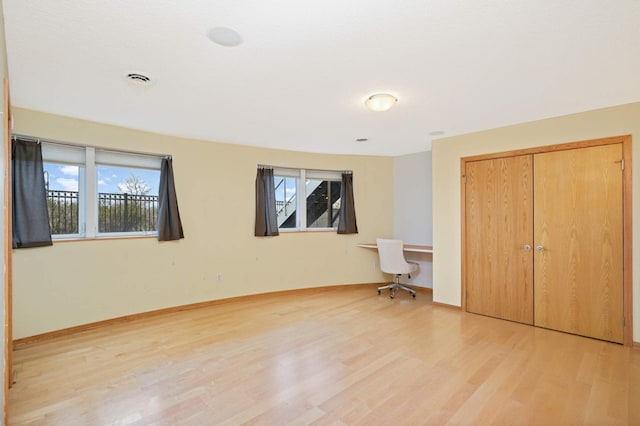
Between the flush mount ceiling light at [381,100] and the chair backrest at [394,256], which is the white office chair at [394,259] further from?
the flush mount ceiling light at [381,100]

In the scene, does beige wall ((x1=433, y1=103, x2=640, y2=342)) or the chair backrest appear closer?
beige wall ((x1=433, y1=103, x2=640, y2=342))

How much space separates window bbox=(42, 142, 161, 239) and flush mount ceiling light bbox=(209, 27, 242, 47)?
265cm

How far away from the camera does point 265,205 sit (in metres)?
4.77

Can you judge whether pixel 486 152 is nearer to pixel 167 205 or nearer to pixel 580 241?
pixel 580 241

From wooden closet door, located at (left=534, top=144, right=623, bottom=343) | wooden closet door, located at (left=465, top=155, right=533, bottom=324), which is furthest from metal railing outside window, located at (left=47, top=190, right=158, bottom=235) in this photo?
wooden closet door, located at (left=534, top=144, right=623, bottom=343)

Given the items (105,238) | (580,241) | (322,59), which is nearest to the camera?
(322,59)

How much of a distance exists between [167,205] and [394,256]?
11.0ft

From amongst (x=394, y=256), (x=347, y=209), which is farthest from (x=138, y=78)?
(x=394, y=256)

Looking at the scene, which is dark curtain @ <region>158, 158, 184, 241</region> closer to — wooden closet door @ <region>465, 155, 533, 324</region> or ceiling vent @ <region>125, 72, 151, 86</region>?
ceiling vent @ <region>125, 72, 151, 86</region>

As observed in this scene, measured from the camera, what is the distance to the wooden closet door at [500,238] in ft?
11.8

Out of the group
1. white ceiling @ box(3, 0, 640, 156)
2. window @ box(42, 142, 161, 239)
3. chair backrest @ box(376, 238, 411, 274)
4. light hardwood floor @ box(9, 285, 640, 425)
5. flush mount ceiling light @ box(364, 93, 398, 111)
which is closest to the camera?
white ceiling @ box(3, 0, 640, 156)

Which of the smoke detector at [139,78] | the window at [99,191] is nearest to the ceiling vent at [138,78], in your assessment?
the smoke detector at [139,78]

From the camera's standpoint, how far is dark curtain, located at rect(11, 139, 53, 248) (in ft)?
9.84

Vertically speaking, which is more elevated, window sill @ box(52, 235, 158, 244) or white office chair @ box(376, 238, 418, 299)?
window sill @ box(52, 235, 158, 244)
